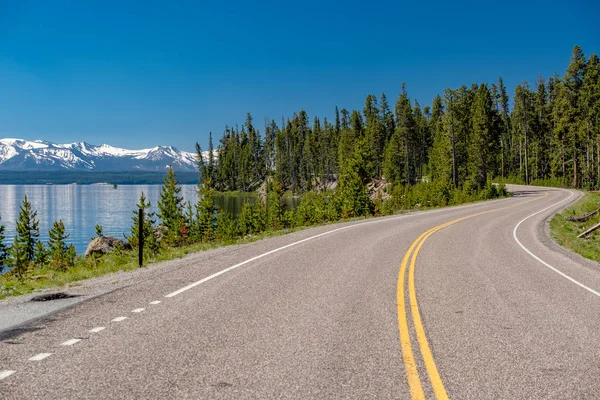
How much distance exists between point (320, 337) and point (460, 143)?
221 ft

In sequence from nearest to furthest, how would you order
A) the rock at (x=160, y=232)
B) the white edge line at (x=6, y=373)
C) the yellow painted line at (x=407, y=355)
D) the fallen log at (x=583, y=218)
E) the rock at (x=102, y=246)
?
the yellow painted line at (x=407, y=355) < the white edge line at (x=6, y=373) < the fallen log at (x=583, y=218) < the rock at (x=102, y=246) < the rock at (x=160, y=232)

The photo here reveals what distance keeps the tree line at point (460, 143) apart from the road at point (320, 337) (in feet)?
148

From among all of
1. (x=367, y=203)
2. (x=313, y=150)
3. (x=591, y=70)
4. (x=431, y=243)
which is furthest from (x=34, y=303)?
(x=313, y=150)

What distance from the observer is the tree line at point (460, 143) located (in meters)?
65.1

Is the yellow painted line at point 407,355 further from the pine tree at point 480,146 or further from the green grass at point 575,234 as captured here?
the pine tree at point 480,146

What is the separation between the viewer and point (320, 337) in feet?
19.0

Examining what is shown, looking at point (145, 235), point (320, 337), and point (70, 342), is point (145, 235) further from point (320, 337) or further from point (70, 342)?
point (320, 337)

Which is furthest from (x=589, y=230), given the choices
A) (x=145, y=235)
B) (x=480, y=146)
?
(x=480, y=146)

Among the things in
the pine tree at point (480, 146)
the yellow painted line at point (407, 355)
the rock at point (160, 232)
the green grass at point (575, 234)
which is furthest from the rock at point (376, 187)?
the yellow painted line at point (407, 355)

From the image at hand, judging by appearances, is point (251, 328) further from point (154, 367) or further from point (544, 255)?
point (544, 255)

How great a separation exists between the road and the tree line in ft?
148

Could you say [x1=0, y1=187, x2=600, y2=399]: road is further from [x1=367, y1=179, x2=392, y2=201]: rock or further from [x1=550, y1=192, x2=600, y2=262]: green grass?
[x1=367, y1=179, x2=392, y2=201]: rock

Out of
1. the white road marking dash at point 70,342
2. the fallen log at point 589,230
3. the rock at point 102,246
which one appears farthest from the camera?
the rock at point 102,246

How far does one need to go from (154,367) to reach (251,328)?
1695 millimetres
